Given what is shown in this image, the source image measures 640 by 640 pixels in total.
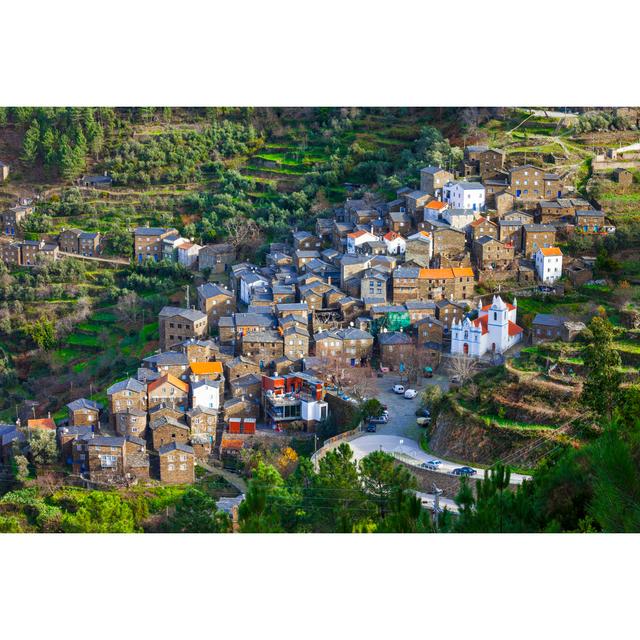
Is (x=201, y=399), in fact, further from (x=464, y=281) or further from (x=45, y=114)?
(x=45, y=114)

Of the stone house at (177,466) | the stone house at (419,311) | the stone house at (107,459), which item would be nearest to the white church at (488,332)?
the stone house at (419,311)

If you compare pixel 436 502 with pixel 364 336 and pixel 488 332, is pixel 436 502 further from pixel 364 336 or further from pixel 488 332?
pixel 364 336

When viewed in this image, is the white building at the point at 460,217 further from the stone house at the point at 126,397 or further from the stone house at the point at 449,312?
the stone house at the point at 126,397

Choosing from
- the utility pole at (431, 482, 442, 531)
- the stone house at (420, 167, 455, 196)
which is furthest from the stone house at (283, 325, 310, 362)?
the stone house at (420, 167, 455, 196)

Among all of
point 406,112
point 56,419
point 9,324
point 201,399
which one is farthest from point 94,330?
point 406,112

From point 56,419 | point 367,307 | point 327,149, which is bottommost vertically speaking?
point 56,419

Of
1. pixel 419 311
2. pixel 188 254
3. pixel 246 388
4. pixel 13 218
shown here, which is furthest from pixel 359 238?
pixel 13 218
